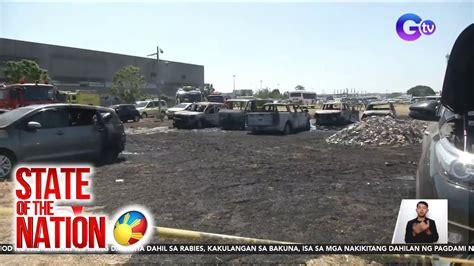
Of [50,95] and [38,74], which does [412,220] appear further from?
[38,74]

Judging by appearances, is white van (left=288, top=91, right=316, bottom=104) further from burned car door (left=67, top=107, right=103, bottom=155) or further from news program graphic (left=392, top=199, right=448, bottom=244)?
news program graphic (left=392, top=199, right=448, bottom=244)

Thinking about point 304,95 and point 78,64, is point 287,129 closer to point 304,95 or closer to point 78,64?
point 304,95

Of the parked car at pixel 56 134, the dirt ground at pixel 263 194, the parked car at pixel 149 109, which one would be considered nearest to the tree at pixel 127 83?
the parked car at pixel 149 109

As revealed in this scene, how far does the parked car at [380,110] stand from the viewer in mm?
21094

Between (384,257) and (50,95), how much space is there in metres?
19.9

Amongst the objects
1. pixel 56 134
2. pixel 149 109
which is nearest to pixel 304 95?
pixel 149 109

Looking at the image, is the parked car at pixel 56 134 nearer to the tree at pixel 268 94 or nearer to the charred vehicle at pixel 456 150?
the charred vehicle at pixel 456 150

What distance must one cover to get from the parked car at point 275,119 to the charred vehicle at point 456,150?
16077 millimetres

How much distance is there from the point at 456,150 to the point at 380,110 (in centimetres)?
2045

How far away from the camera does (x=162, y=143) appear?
1614cm

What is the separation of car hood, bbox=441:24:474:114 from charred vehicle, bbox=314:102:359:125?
68.0ft

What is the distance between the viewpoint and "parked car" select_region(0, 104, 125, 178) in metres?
8.25

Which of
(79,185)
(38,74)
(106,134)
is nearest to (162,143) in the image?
(106,134)

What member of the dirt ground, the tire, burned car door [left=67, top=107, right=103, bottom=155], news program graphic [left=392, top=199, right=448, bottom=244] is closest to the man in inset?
news program graphic [left=392, top=199, right=448, bottom=244]
